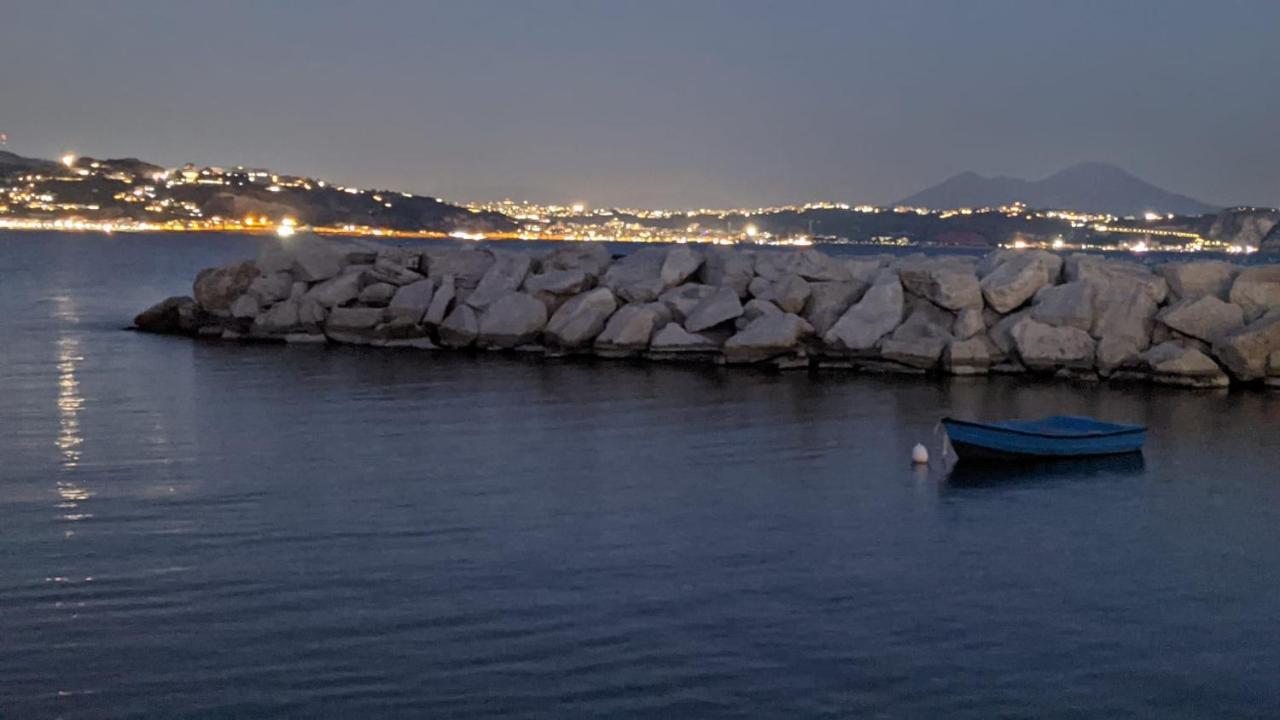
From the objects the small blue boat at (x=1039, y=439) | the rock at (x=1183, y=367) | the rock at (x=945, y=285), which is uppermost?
the rock at (x=945, y=285)

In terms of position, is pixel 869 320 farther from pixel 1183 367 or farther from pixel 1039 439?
pixel 1039 439

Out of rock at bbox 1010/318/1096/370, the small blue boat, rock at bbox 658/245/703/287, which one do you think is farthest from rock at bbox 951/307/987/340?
the small blue boat

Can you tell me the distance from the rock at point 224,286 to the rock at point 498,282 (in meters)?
5.03

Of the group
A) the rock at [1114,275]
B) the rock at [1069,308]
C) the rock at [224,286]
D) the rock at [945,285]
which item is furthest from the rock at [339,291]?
the rock at [1114,275]

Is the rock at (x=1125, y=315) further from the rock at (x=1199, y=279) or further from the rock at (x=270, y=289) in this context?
the rock at (x=270, y=289)

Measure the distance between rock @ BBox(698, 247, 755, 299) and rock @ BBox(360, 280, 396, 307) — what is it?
19.0ft

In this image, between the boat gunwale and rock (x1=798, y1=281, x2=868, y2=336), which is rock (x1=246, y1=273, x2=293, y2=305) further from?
the boat gunwale

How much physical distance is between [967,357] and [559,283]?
7.21m

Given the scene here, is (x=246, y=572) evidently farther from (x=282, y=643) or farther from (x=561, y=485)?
(x=561, y=485)

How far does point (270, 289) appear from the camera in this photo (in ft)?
91.4

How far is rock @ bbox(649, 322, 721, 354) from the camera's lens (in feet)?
77.0

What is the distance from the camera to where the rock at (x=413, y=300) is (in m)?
25.9

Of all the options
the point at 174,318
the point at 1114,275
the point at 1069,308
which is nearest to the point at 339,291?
the point at 174,318

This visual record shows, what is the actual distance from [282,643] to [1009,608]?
469cm
